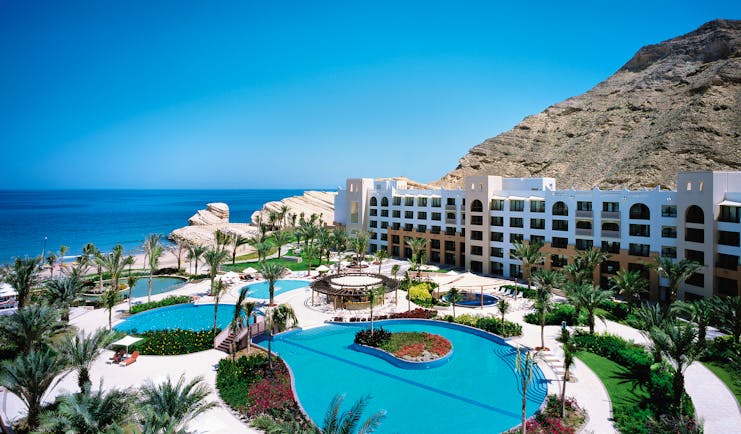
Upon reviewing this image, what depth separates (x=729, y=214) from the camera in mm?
32875

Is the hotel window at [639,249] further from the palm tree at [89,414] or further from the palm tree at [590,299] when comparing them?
the palm tree at [89,414]

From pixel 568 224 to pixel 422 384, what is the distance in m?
30.0

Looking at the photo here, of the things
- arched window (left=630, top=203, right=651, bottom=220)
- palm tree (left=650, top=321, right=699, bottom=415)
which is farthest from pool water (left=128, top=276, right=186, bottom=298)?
arched window (left=630, top=203, right=651, bottom=220)

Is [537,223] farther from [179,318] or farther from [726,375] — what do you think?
[179,318]

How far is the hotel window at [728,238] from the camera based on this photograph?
32.4m

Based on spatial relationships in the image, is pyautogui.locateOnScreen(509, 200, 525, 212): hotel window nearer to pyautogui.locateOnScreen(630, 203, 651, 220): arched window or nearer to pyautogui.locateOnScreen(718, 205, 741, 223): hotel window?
pyautogui.locateOnScreen(630, 203, 651, 220): arched window

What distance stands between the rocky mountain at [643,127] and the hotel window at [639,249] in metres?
42.8

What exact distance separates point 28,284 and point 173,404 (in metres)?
22.4

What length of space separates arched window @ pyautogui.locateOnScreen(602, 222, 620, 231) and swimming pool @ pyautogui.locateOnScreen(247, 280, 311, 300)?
3250 centimetres

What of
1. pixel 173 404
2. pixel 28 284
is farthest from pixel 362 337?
pixel 28 284

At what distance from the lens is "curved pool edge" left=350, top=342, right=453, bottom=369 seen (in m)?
25.0

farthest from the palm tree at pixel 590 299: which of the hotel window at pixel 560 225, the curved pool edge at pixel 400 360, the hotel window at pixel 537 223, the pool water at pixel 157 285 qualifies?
the pool water at pixel 157 285

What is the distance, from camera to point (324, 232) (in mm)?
56844

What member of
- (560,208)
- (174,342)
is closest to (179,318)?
(174,342)
